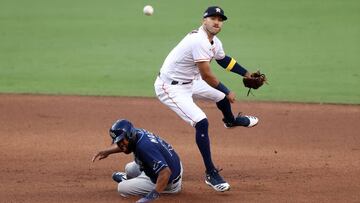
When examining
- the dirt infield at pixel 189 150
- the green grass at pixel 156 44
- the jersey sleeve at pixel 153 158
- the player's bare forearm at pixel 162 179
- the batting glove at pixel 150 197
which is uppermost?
the jersey sleeve at pixel 153 158

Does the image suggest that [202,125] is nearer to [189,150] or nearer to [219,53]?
[219,53]

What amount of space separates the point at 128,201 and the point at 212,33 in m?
2.01

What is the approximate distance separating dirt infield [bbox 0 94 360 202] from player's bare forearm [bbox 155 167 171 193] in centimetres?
60

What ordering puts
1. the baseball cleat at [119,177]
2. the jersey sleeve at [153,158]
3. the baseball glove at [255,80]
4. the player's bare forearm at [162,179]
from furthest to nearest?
1. the baseball glove at [255,80]
2. the baseball cleat at [119,177]
3. the jersey sleeve at [153,158]
4. the player's bare forearm at [162,179]

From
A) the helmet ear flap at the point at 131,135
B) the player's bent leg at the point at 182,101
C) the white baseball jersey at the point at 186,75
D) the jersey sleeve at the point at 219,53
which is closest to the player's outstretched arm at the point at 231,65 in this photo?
the jersey sleeve at the point at 219,53

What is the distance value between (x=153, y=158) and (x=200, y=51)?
4.45 feet

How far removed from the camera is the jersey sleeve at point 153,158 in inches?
292

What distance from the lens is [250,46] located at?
17.0 meters

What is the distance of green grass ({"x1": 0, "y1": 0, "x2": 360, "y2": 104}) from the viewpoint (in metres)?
14.3

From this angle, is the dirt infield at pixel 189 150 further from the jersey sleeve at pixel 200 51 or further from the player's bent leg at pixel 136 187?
the jersey sleeve at pixel 200 51

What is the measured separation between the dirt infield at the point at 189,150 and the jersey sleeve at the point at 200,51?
1.45 m

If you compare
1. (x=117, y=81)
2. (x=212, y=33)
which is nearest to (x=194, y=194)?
(x=212, y=33)

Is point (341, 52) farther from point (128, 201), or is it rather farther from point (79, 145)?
point (128, 201)

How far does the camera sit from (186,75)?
8445 millimetres
